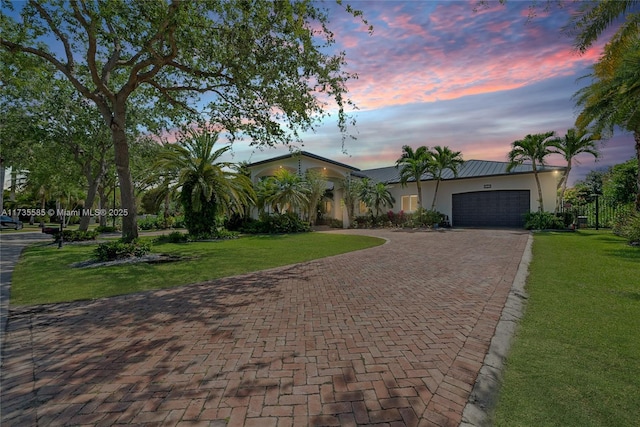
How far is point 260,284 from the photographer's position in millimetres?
7168

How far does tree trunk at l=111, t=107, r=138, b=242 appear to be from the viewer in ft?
36.4

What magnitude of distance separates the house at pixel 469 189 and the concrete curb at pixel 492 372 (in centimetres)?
2130

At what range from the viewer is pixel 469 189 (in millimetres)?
26531

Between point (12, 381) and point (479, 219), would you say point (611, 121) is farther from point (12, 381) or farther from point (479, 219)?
point (12, 381)

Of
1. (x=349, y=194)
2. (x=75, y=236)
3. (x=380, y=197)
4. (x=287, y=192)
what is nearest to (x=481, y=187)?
(x=380, y=197)

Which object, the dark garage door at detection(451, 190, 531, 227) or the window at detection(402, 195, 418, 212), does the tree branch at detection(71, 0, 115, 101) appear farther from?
the dark garage door at detection(451, 190, 531, 227)

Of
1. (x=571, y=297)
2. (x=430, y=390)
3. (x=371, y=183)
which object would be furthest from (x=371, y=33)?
(x=371, y=183)

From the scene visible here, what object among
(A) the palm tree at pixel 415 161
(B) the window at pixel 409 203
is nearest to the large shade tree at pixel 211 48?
(A) the palm tree at pixel 415 161

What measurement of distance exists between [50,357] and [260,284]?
12.8ft

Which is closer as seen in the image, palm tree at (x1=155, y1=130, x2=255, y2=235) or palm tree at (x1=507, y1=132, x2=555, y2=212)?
palm tree at (x1=155, y1=130, x2=255, y2=235)

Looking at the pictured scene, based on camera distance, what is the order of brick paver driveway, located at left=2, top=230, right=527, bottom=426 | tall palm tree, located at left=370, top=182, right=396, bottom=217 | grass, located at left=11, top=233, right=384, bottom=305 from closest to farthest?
brick paver driveway, located at left=2, top=230, right=527, bottom=426
grass, located at left=11, top=233, right=384, bottom=305
tall palm tree, located at left=370, top=182, right=396, bottom=217

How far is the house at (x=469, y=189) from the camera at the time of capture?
77.4ft

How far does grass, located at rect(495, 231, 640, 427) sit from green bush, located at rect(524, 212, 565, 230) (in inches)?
623

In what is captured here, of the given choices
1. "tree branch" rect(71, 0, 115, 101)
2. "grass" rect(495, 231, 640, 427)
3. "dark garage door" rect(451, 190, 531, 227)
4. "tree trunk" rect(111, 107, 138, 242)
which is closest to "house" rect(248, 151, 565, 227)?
"dark garage door" rect(451, 190, 531, 227)
